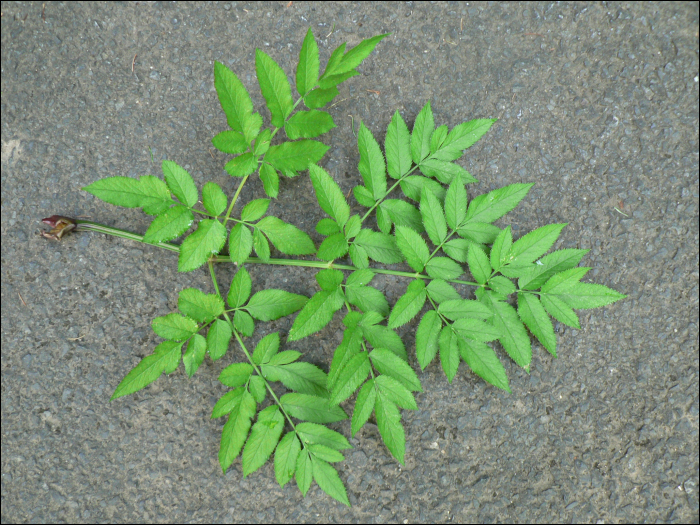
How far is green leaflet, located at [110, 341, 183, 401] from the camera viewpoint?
5.56 ft

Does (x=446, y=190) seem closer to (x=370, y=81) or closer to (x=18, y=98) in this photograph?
(x=370, y=81)

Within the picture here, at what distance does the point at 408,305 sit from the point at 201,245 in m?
0.82

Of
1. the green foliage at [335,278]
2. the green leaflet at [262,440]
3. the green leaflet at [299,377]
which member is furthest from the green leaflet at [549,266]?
the green leaflet at [262,440]

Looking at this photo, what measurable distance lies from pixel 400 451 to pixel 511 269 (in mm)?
834

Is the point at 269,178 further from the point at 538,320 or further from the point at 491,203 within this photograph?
the point at 538,320

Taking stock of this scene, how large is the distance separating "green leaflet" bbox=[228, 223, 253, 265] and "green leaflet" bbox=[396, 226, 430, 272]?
0.58 m

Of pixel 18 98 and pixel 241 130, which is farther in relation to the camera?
pixel 18 98

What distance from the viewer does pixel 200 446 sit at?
6.49 ft

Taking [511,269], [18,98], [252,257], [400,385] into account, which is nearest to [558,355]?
[511,269]

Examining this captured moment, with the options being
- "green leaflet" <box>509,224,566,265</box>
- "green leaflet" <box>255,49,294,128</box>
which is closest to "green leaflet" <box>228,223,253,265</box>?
"green leaflet" <box>255,49,294,128</box>

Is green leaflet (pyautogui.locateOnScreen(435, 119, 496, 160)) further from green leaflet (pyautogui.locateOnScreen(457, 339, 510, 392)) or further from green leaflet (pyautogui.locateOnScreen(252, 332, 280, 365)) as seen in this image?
green leaflet (pyautogui.locateOnScreen(252, 332, 280, 365))

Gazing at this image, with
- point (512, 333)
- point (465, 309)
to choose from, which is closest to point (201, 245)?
point (465, 309)

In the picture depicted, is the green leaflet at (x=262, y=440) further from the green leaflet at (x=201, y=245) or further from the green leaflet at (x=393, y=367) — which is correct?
the green leaflet at (x=201, y=245)

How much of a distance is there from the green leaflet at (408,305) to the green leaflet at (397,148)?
47 cm
